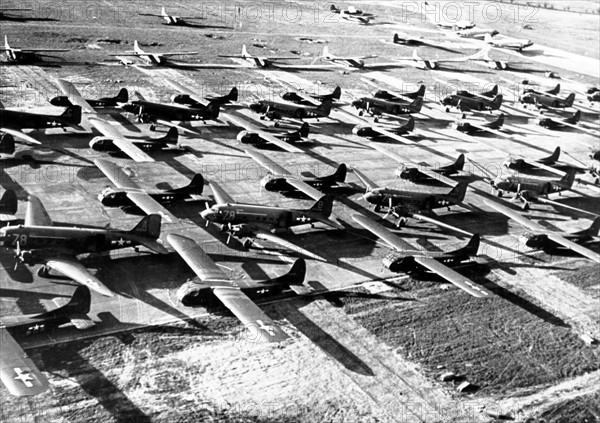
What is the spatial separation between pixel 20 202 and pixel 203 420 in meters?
24.8

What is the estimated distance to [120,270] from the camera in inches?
1406

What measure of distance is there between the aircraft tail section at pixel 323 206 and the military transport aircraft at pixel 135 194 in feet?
29.9

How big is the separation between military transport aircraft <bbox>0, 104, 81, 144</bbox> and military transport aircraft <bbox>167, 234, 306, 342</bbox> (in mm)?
22417

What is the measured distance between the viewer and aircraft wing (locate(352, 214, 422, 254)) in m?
40.5

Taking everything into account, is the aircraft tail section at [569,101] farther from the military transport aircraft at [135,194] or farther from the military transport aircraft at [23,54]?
the military transport aircraft at [23,54]

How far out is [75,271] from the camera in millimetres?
31906

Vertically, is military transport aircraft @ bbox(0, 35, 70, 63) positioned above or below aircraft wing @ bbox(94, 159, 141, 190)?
above

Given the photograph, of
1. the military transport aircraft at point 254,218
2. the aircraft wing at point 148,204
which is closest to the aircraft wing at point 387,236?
the military transport aircraft at point 254,218

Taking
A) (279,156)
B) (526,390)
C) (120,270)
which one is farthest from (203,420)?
(279,156)

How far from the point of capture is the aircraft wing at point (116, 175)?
44.4 metres

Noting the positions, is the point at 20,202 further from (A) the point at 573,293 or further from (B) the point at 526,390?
(A) the point at 573,293

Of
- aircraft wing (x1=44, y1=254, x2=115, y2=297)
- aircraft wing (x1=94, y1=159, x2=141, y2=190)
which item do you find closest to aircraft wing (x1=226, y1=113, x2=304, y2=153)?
aircraft wing (x1=94, y1=159, x2=141, y2=190)

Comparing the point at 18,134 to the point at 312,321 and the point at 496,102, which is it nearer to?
→ the point at 312,321

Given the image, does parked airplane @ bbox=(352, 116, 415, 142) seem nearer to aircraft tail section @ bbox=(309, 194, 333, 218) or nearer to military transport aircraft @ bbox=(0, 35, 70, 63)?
aircraft tail section @ bbox=(309, 194, 333, 218)
